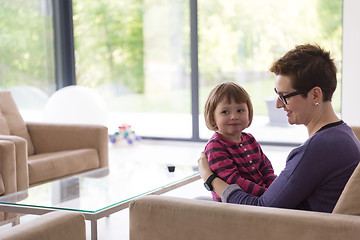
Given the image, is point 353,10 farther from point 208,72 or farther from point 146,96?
point 146,96

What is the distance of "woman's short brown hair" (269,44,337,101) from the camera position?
1945 mm

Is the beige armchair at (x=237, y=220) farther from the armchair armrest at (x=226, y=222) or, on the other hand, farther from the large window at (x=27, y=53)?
the large window at (x=27, y=53)

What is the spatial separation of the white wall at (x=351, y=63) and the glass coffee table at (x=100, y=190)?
2.45m

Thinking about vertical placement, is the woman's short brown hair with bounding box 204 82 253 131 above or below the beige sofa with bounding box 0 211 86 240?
above

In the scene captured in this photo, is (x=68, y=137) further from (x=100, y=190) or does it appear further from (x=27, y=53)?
(x=27, y=53)

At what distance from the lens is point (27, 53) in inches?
279

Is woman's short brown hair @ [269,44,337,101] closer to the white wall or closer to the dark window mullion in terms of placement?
the white wall

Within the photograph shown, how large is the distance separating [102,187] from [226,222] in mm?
1901

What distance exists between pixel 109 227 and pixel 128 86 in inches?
147

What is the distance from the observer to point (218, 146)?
2.33 m

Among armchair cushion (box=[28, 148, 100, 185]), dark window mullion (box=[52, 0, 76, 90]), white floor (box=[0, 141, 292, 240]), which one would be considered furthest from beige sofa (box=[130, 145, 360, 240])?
dark window mullion (box=[52, 0, 76, 90])

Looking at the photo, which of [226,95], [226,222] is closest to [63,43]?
[226,95]

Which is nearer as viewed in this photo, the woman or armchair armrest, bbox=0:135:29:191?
the woman

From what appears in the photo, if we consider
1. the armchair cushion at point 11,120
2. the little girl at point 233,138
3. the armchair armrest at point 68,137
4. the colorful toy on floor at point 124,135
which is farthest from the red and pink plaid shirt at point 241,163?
the colorful toy on floor at point 124,135
